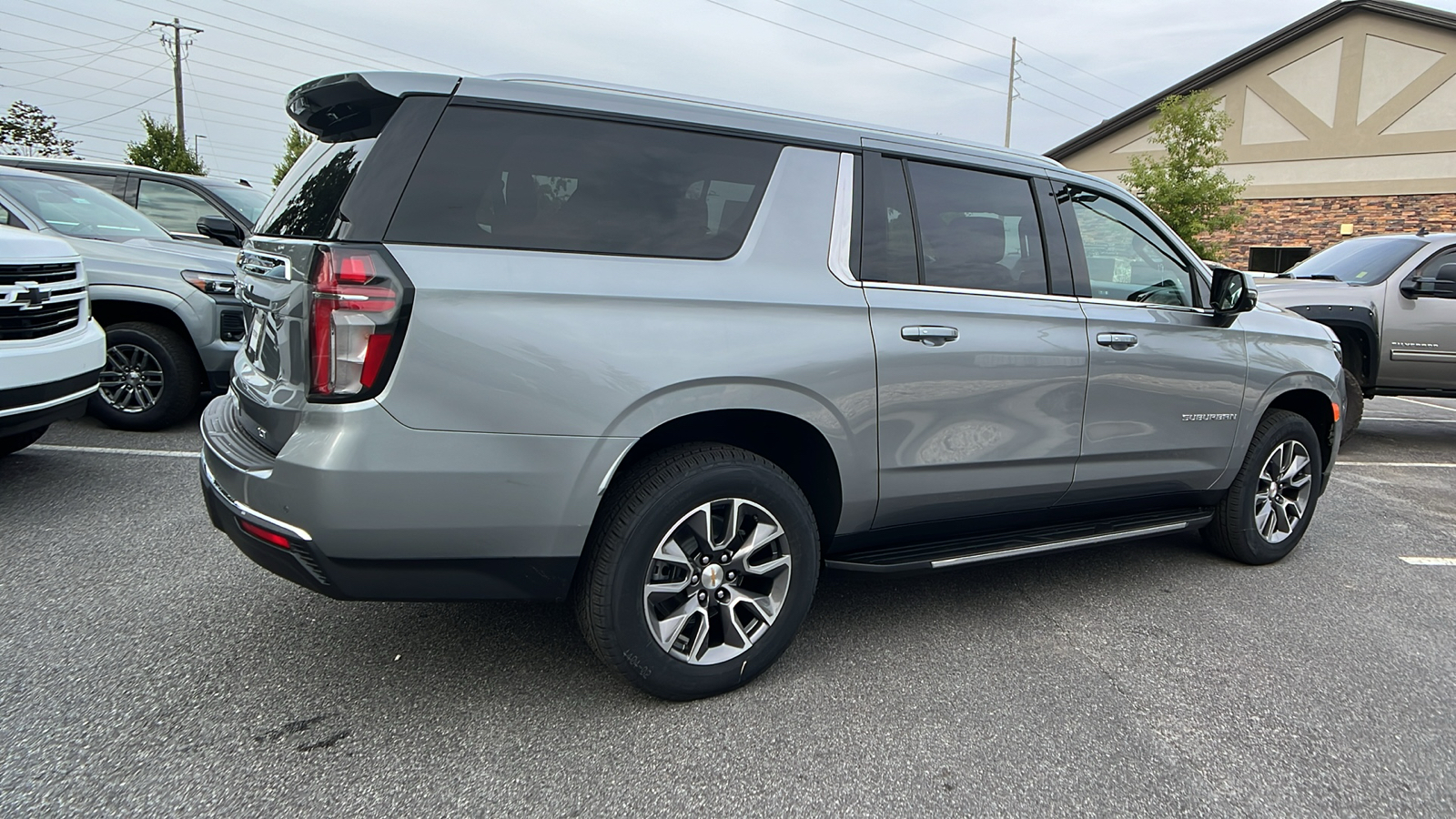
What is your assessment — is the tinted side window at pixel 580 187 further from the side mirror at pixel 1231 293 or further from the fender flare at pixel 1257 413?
the fender flare at pixel 1257 413

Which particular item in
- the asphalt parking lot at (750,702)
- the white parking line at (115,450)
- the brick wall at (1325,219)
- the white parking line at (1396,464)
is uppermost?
the brick wall at (1325,219)

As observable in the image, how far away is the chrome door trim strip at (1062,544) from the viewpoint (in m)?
3.31

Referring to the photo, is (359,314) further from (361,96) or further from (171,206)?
(171,206)

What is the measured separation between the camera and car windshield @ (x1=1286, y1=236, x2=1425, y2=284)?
25.5 feet

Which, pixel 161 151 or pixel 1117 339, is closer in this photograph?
pixel 1117 339

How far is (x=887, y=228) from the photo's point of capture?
10.6 feet

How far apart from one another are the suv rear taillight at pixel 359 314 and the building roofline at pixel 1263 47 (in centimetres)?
2459

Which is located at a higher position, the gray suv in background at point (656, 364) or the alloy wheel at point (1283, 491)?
the gray suv in background at point (656, 364)

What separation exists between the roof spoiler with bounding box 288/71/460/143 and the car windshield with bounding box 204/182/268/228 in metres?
6.20

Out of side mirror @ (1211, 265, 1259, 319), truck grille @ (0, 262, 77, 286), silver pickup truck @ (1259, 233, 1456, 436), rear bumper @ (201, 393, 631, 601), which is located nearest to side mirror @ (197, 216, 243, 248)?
truck grille @ (0, 262, 77, 286)

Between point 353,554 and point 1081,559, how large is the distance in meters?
3.52

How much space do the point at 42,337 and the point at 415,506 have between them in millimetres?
3501

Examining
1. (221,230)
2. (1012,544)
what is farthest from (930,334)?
(221,230)

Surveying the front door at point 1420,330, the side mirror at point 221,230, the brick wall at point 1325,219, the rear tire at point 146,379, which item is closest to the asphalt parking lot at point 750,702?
the rear tire at point 146,379
